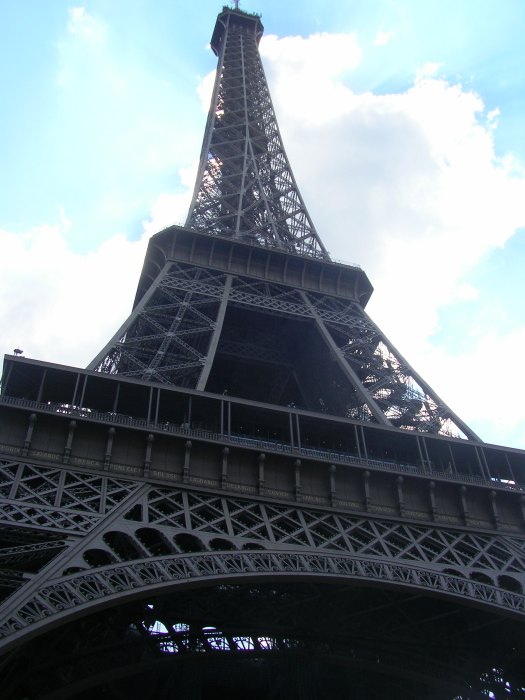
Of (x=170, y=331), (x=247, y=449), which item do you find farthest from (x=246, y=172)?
(x=247, y=449)

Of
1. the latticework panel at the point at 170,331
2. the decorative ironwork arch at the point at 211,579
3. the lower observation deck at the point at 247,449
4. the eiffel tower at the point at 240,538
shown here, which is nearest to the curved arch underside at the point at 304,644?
the eiffel tower at the point at 240,538

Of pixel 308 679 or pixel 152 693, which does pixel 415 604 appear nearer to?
pixel 308 679

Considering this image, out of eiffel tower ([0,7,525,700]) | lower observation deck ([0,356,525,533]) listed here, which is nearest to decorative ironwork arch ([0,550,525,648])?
eiffel tower ([0,7,525,700])

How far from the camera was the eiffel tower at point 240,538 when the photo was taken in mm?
19422

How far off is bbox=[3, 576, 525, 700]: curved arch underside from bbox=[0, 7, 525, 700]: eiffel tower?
0.23 ft

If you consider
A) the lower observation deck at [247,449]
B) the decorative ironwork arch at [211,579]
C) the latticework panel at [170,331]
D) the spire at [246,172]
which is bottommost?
the decorative ironwork arch at [211,579]

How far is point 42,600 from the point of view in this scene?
16.4 meters

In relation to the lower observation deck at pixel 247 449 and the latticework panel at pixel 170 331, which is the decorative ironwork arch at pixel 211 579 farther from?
the latticework panel at pixel 170 331

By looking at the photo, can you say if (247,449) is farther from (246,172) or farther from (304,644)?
(246,172)

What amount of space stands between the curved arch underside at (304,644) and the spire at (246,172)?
71.3ft

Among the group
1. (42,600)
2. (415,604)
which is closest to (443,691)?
(415,604)

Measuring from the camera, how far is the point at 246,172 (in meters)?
49.5

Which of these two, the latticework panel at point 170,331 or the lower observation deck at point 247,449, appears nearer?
the lower observation deck at point 247,449

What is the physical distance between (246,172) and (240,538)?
32.7 metres
